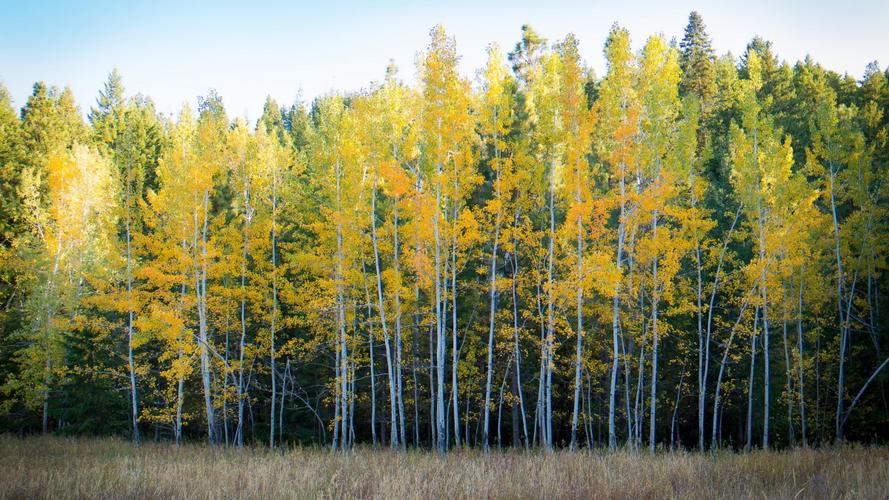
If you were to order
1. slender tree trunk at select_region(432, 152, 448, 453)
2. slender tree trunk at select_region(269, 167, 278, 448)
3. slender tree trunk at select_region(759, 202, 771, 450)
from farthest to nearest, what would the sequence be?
slender tree trunk at select_region(269, 167, 278, 448), slender tree trunk at select_region(759, 202, 771, 450), slender tree trunk at select_region(432, 152, 448, 453)

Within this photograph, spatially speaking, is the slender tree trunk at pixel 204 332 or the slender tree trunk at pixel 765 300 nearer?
the slender tree trunk at pixel 765 300

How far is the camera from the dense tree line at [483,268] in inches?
706

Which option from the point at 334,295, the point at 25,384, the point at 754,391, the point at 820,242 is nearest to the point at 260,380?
the point at 334,295

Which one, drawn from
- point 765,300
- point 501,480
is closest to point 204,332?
point 501,480

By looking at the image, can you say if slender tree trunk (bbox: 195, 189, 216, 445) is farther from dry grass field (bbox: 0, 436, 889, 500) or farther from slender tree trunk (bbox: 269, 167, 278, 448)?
dry grass field (bbox: 0, 436, 889, 500)

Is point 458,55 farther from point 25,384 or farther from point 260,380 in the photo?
point 25,384

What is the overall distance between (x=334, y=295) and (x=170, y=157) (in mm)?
8583

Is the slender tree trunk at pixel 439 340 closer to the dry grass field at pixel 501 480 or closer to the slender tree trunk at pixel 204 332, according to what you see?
the dry grass field at pixel 501 480

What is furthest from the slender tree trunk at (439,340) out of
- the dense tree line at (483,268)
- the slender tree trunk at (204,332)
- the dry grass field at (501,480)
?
the slender tree trunk at (204,332)

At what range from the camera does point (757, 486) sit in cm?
912

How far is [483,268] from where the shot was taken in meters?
17.7

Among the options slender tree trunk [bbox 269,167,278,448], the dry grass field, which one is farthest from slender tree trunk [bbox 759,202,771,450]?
slender tree trunk [bbox 269,167,278,448]

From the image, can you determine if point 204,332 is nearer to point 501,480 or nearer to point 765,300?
point 501,480

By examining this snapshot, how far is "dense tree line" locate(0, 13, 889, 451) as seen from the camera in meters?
17.9
